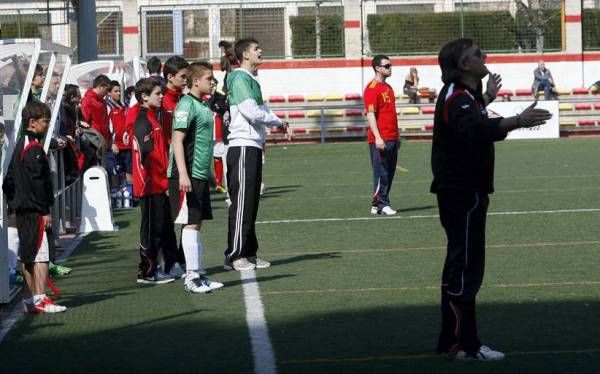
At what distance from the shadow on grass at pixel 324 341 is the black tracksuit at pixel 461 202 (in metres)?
0.31

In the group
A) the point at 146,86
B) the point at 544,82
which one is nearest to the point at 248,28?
the point at 544,82

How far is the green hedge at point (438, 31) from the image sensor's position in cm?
4538

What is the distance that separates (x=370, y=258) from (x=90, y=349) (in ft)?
14.8

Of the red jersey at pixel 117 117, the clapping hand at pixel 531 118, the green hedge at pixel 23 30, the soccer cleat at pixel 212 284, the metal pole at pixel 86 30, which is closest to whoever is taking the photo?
the clapping hand at pixel 531 118

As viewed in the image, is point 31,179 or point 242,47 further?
point 242,47

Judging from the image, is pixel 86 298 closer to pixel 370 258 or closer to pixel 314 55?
pixel 370 258

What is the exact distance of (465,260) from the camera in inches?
312

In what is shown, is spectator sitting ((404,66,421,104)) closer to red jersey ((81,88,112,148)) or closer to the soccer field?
red jersey ((81,88,112,148))

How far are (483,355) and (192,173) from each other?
12.4ft

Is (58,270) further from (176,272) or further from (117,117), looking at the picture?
(117,117)

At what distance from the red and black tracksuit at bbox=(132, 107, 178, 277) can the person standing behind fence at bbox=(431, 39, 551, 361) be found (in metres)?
4.20

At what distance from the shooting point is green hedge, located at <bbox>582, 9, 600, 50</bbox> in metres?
45.8

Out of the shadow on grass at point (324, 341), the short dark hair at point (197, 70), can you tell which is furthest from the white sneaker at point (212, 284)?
the short dark hair at point (197, 70)

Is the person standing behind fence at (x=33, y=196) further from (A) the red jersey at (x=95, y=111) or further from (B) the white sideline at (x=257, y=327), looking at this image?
(A) the red jersey at (x=95, y=111)
